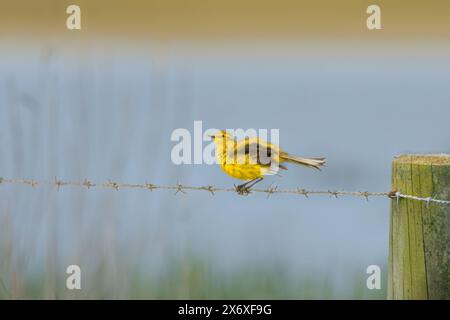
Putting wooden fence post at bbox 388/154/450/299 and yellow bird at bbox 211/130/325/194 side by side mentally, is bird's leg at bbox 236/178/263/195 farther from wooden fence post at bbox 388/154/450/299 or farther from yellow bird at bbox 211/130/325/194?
wooden fence post at bbox 388/154/450/299

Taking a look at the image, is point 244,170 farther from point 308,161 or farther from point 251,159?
point 308,161

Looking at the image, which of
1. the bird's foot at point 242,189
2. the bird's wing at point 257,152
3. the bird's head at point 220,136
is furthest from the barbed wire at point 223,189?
the bird's head at point 220,136

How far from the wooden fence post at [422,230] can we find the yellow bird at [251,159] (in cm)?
85

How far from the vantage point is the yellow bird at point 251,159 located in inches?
160

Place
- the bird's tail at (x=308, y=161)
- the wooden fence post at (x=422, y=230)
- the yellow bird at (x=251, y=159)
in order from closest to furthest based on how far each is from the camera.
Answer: the wooden fence post at (x=422, y=230), the bird's tail at (x=308, y=161), the yellow bird at (x=251, y=159)

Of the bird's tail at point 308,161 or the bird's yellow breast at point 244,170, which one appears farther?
the bird's yellow breast at point 244,170

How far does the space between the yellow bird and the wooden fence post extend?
848 mm

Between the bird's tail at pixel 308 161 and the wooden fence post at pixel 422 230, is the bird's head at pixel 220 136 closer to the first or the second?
the bird's tail at pixel 308 161

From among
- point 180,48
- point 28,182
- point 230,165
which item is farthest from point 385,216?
point 28,182

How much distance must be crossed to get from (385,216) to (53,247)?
8.49ft

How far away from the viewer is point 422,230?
3.13 metres

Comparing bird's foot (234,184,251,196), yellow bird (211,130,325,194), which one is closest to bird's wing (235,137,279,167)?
yellow bird (211,130,325,194)

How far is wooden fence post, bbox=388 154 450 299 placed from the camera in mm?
3111

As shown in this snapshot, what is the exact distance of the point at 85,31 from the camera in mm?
5238
